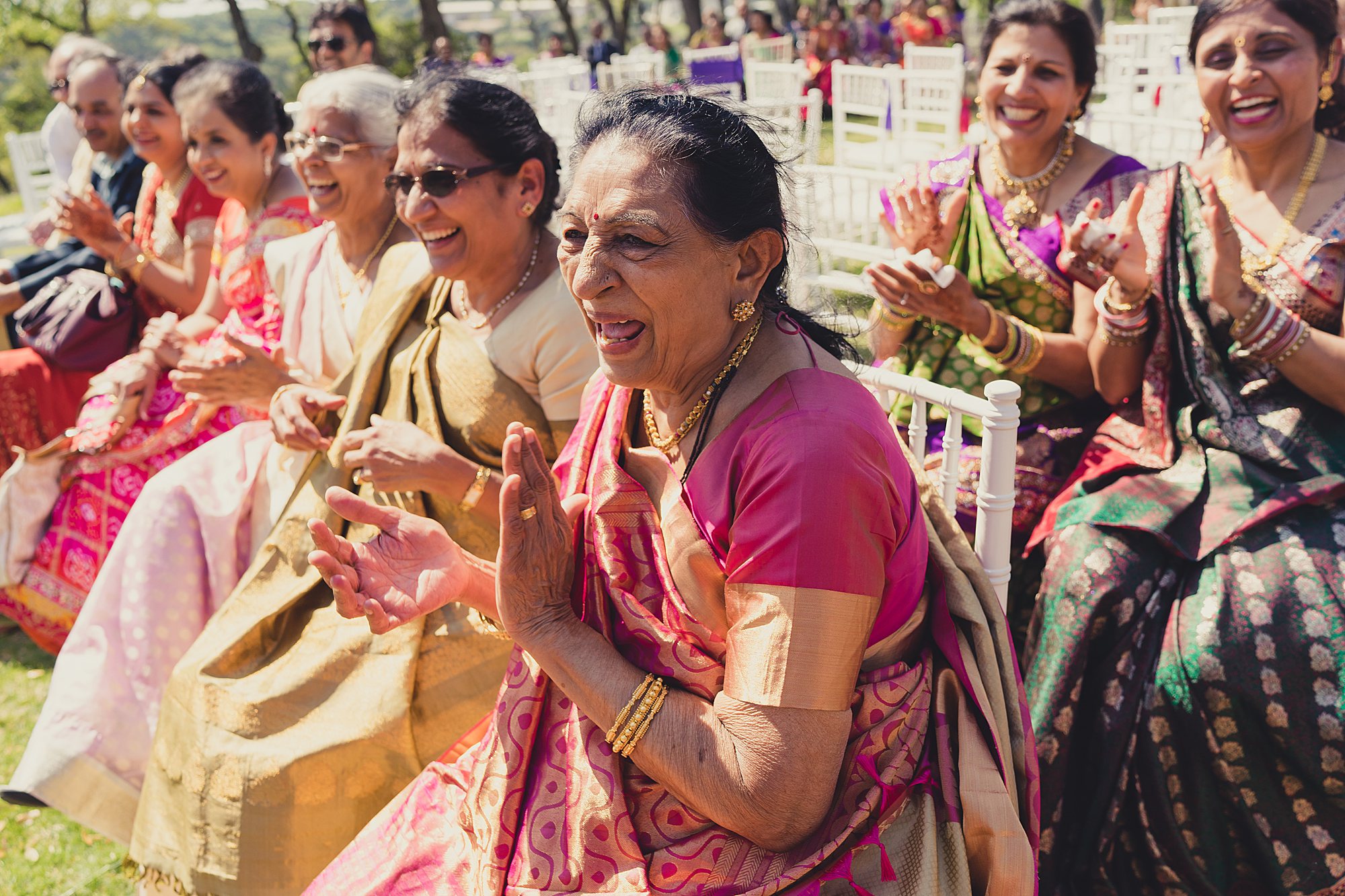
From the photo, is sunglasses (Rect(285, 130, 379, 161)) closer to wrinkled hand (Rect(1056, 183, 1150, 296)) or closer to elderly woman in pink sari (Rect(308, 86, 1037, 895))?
elderly woman in pink sari (Rect(308, 86, 1037, 895))

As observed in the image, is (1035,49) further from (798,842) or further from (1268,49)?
(798,842)

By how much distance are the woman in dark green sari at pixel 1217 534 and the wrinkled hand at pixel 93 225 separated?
340 cm

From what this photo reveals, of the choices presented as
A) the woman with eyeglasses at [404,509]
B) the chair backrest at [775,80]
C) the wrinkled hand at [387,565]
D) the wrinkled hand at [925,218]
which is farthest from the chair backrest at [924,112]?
the wrinkled hand at [387,565]

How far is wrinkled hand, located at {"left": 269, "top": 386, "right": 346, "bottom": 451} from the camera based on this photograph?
2695mm

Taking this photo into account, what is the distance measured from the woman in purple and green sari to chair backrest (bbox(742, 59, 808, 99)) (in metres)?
5.75

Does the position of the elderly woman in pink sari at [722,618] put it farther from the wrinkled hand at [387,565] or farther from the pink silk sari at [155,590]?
the pink silk sari at [155,590]

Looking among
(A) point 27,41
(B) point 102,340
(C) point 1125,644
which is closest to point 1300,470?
(C) point 1125,644

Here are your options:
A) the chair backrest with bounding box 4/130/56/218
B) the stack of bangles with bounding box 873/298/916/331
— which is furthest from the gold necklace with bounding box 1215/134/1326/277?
the chair backrest with bounding box 4/130/56/218

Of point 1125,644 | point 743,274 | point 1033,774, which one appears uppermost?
point 743,274

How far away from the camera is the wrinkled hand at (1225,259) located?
2.28 m

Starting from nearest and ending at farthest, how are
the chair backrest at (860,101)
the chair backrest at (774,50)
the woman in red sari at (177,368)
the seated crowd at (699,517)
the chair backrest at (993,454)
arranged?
the seated crowd at (699,517) → the chair backrest at (993,454) → the woman in red sari at (177,368) → the chair backrest at (860,101) → the chair backrest at (774,50)

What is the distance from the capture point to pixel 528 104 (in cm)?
264

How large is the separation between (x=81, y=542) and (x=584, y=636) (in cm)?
293

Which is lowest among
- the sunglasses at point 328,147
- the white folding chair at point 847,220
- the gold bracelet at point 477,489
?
the white folding chair at point 847,220
